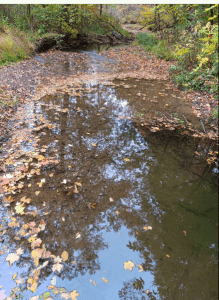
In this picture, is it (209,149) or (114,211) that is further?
(209,149)

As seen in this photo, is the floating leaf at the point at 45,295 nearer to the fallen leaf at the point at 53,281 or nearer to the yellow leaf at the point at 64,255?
the fallen leaf at the point at 53,281

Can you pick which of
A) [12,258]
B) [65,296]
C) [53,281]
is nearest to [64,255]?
[53,281]

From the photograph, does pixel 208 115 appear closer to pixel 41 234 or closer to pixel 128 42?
pixel 41 234

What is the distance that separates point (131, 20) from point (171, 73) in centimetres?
2921

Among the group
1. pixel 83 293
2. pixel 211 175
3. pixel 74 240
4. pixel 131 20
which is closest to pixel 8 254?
pixel 74 240

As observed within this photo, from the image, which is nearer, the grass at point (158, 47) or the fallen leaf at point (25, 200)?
the fallen leaf at point (25, 200)

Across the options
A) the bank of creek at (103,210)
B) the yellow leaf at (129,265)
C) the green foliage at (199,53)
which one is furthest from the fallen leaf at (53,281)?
the green foliage at (199,53)

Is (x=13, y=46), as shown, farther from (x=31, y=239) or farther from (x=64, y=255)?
(x=64, y=255)

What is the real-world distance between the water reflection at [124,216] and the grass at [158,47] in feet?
30.5

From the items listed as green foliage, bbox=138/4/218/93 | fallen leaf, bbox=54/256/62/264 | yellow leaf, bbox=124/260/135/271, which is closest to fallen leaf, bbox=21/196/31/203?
fallen leaf, bbox=54/256/62/264

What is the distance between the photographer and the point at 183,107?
22.4ft

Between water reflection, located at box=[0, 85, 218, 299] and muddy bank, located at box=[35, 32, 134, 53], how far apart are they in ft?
38.0

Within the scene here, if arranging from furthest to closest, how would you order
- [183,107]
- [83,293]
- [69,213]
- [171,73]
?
1. [171,73]
2. [183,107]
3. [69,213]
4. [83,293]

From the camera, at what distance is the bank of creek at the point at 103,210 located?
234 cm
